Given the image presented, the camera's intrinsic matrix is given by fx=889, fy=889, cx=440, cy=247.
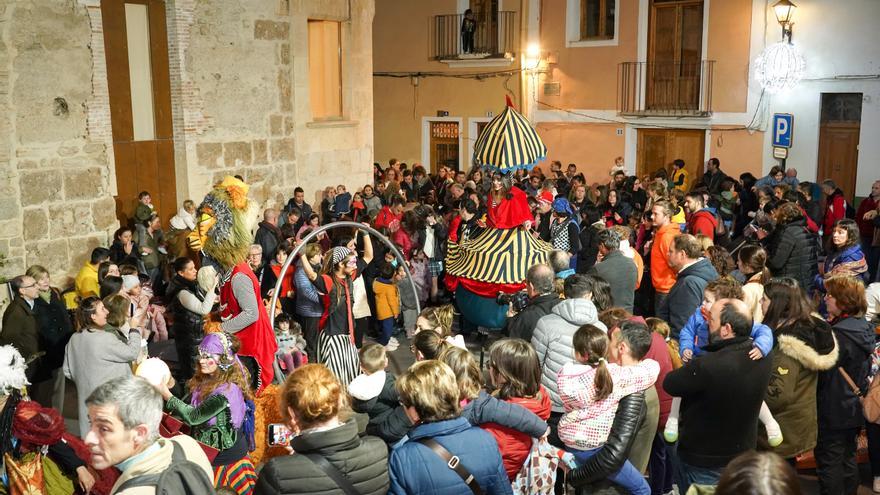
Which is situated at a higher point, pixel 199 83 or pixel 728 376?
pixel 199 83

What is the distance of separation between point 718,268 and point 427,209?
4.52 metres

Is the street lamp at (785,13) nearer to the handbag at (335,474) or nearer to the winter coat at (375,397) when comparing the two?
the winter coat at (375,397)

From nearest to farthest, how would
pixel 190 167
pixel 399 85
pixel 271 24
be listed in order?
pixel 190 167
pixel 271 24
pixel 399 85

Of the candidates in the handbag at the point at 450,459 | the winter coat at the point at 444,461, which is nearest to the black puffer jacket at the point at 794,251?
the winter coat at the point at 444,461

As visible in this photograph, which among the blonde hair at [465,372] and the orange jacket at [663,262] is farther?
the orange jacket at [663,262]

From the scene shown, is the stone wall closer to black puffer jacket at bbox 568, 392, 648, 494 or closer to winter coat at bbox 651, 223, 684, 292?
winter coat at bbox 651, 223, 684, 292

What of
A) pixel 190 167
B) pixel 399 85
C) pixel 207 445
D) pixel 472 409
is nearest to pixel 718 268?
pixel 472 409

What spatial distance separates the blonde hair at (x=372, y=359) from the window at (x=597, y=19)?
608 inches

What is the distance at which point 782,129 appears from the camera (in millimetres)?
16766

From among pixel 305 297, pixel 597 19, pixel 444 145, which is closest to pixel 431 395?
pixel 305 297

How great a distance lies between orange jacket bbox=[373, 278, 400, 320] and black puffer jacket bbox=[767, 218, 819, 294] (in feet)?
13.3

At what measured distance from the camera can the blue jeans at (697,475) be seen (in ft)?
15.9

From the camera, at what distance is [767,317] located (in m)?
5.80

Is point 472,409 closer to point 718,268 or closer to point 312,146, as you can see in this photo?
point 718,268
